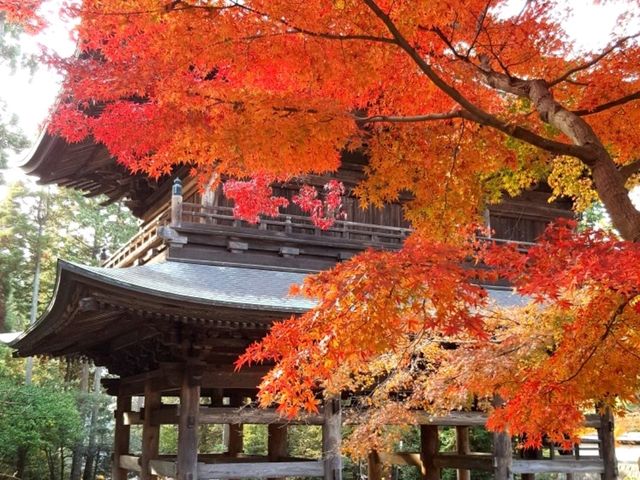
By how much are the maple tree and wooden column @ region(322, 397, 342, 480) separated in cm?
154

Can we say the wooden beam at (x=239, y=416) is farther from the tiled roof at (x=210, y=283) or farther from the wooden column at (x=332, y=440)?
the tiled roof at (x=210, y=283)

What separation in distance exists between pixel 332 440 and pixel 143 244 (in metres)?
4.50

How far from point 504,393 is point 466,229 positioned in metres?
1.54

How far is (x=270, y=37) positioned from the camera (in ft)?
14.5

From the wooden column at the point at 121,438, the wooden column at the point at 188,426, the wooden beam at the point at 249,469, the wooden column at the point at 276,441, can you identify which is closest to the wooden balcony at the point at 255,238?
the wooden column at the point at 188,426

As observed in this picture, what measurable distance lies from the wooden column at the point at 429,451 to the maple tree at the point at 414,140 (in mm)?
4642

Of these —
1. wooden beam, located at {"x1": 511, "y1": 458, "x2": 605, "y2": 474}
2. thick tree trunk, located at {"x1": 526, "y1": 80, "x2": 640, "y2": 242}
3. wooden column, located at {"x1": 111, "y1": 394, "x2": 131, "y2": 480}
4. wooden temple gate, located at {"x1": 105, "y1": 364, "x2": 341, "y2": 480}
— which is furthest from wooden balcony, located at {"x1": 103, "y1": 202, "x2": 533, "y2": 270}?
thick tree trunk, located at {"x1": 526, "y1": 80, "x2": 640, "y2": 242}

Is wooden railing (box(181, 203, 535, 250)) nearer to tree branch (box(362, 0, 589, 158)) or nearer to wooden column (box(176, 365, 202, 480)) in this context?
wooden column (box(176, 365, 202, 480))

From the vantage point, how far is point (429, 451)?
438 inches

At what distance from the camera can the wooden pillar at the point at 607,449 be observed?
33.9 feet

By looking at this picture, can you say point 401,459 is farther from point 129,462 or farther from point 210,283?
point 210,283

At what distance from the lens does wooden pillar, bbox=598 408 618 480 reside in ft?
33.9

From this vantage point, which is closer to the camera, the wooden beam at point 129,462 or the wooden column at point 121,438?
the wooden beam at point 129,462

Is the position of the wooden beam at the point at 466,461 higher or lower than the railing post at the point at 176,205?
lower
